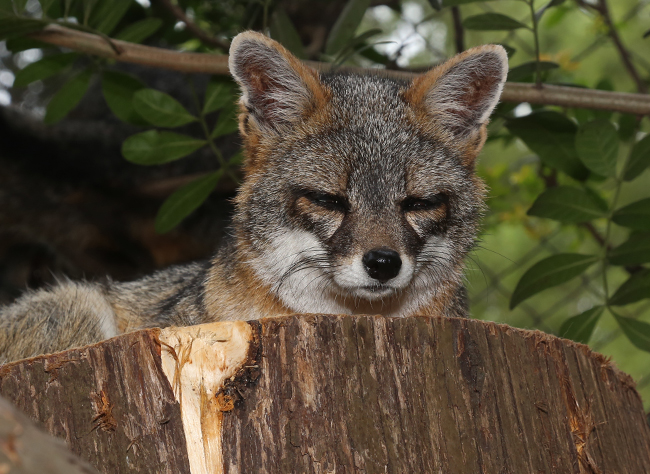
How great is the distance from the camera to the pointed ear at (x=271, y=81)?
8.23 ft

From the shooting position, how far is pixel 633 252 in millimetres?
2824

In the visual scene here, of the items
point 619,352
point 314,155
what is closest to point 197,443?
point 314,155

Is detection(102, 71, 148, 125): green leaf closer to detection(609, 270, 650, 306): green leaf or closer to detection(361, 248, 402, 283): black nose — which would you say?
detection(361, 248, 402, 283): black nose

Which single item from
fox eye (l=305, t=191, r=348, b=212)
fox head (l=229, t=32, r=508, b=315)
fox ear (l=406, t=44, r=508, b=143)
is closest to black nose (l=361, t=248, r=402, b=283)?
fox head (l=229, t=32, r=508, b=315)

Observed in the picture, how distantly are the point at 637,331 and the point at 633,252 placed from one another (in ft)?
1.12

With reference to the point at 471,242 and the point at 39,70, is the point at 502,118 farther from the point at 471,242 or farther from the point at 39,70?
the point at 39,70

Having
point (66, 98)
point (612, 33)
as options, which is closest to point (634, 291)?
point (612, 33)

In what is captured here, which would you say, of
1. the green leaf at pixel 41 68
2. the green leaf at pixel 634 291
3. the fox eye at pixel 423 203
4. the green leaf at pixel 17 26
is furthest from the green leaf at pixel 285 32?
the green leaf at pixel 634 291

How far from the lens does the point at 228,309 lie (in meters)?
2.66

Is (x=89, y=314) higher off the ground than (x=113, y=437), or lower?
lower

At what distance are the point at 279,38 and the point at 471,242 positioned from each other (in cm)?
154

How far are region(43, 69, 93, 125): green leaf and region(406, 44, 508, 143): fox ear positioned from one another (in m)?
1.65

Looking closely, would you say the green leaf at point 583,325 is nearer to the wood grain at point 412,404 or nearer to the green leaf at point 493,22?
the wood grain at point 412,404

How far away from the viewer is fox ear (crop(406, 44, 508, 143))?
260 centimetres
